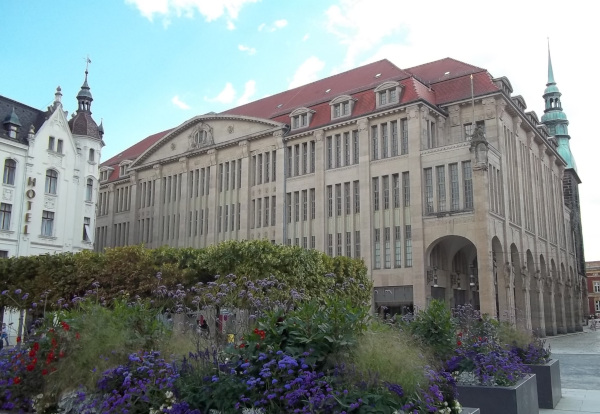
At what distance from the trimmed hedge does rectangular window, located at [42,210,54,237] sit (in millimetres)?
11056

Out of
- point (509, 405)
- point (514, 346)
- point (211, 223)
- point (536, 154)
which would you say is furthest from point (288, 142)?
point (509, 405)

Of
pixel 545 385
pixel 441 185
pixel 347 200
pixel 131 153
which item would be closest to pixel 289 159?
pixel 347 200

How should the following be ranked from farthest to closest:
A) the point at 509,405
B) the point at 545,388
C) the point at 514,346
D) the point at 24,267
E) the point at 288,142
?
the point at 288,142 < the point at 24,267 < the point at 514,346 < the point at 545,388 < the point at 509,405

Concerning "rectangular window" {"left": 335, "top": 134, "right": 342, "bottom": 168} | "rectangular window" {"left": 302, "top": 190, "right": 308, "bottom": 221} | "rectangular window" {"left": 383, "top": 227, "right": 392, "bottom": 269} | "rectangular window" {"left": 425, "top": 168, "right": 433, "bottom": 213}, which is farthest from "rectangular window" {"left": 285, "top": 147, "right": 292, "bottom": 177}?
"rectangular window" {"left": 425, "top": 168, "right": 433, "bottom": 213}

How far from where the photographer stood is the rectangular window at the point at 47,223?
1681 inches

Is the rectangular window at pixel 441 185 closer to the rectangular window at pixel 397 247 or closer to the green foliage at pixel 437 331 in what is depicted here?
the rectangular window at pixel 397 247

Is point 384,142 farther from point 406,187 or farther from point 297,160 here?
point 297,160

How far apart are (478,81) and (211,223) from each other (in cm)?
2890

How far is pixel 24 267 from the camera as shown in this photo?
107ft

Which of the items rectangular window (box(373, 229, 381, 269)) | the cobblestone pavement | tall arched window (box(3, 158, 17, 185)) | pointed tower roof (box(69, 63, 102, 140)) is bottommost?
the cobblestone pavement

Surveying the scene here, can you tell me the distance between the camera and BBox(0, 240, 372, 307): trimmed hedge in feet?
95.9

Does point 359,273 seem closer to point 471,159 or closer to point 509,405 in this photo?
point 471,159

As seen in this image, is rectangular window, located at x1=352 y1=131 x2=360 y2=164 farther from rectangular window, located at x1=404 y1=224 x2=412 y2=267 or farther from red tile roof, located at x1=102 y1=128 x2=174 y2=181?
red tile roof, located at x1=102 y1=128 x2=174 y2=181

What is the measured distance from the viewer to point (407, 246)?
4247 cm
